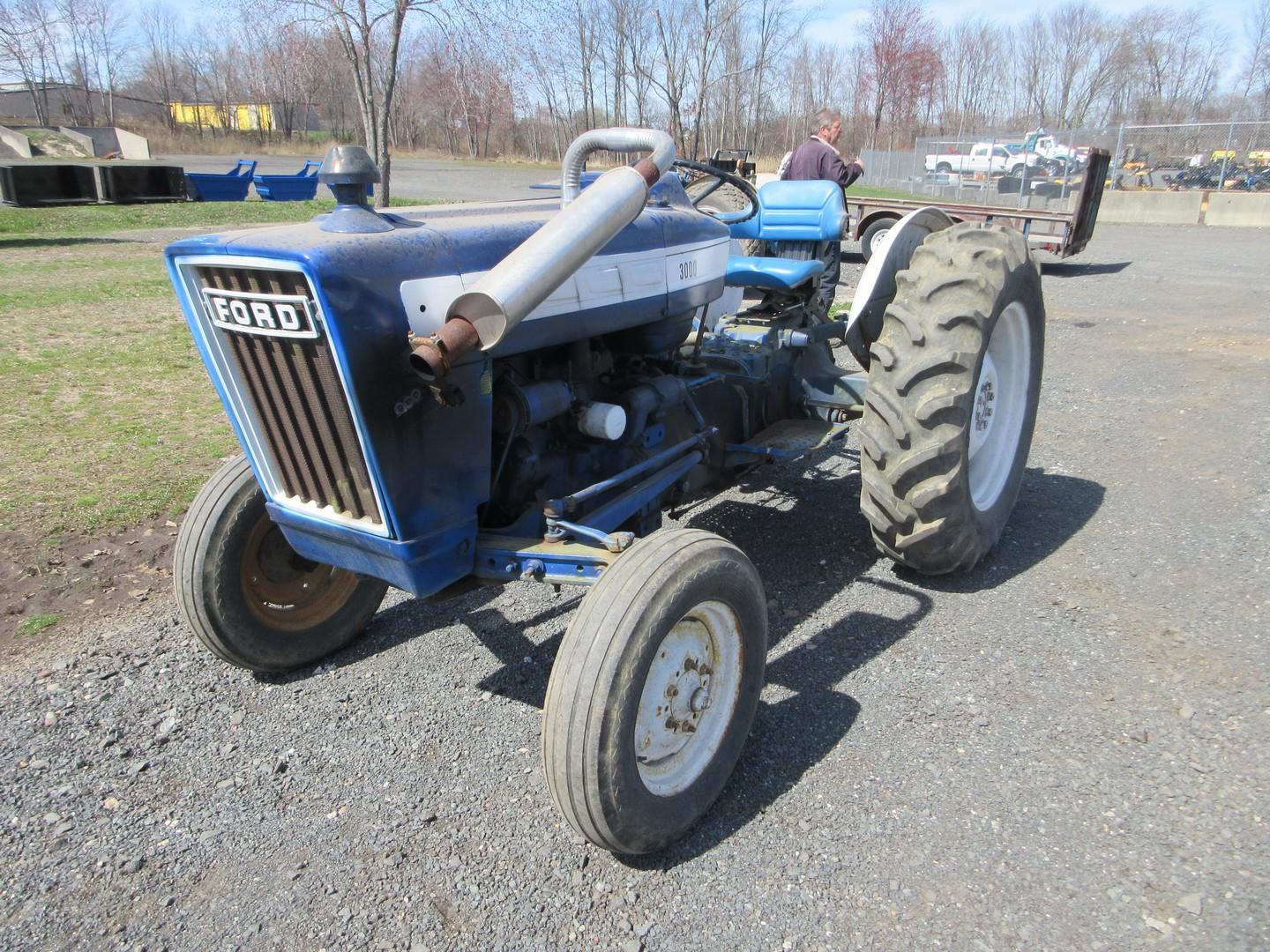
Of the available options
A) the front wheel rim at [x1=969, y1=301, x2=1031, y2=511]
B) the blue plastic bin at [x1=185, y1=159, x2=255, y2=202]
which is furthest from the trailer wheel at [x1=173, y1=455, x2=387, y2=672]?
the blue plastic bin at [x1=185, y1=159, x2=255, y2=202]

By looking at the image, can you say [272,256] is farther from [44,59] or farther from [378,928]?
[44,59]

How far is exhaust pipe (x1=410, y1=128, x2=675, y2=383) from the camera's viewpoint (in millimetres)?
1881

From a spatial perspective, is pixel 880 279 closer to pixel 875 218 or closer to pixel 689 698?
pixel 689 698

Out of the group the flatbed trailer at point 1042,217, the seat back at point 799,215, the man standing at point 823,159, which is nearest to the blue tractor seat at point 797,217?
the seat back at point 799,215

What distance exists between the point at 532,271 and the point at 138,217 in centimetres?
1937

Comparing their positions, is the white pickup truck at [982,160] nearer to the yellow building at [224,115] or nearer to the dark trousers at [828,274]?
the dark trousers at [828,274]

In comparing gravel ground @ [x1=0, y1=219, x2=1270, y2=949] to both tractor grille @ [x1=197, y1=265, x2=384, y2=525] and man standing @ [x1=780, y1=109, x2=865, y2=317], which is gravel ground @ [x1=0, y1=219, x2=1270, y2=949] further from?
man standing @ [x1=780, y1=109, x2=865, y2=317]

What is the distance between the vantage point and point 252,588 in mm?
2992

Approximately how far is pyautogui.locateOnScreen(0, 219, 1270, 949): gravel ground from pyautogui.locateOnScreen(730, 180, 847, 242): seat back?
5.79ft

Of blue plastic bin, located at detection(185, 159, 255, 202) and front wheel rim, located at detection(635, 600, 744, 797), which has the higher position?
blue plastic bin, located at detection(185, 159, 255, 202)

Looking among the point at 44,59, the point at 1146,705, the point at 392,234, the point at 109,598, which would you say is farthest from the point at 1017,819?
the point at 44,59

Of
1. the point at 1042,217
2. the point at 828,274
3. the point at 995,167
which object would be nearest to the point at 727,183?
the point at 828,274

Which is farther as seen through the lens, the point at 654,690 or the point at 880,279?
the point at 880,279

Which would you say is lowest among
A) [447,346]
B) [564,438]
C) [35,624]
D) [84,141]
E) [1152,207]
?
[35,624]
